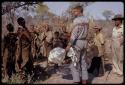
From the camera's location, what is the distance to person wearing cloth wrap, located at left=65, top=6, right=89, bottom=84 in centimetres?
934

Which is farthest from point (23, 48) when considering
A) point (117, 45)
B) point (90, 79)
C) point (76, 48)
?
point (117, 45)

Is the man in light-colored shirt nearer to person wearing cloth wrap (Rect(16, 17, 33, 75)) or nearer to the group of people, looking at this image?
the group of people

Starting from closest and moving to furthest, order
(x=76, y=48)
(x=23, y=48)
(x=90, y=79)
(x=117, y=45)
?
(x=76, y=48) → (x=23, y=48) → (x=90, y=79) → (x=117, y=45)

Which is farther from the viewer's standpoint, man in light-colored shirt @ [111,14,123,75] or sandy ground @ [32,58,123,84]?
man in light-colored shirt @ [111,14,123,75]

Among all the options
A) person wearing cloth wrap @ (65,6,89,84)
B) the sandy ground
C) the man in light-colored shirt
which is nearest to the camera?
person wearing cloth wrap @ (65,6,89,84)

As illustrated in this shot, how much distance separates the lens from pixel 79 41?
31.1 feet

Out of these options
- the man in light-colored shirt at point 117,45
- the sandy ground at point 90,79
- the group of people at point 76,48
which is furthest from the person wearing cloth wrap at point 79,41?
the man in light-colored shirt at point 117,45

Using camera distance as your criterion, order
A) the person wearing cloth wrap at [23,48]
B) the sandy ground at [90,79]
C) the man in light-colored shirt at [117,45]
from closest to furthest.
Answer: the person wearing cloth wrap at [23,48] < the sandy ground at [90,79] < the man in light-colored shirt at [117,45]

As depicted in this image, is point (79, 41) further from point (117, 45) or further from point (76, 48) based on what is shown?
point (117, 45)

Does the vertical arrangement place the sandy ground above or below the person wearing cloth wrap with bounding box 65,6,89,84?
below

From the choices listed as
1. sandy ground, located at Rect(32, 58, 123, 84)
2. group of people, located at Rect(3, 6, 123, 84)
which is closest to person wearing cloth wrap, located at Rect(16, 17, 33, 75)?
group of people, located at Rect(3, 6, 123, 84)

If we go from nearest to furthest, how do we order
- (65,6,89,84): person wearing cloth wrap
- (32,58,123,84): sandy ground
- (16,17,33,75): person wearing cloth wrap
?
(65,6,89,84): person wearing cloth wrap → (16,17,33,75): person wearing cloth wrap → (32,58,123,84): sandy ground

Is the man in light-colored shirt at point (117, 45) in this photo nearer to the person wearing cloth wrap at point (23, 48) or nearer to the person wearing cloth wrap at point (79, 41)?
the person wearing cloth wrap at point (79, 41)

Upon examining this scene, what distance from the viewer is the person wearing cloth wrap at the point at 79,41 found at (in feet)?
30.7
